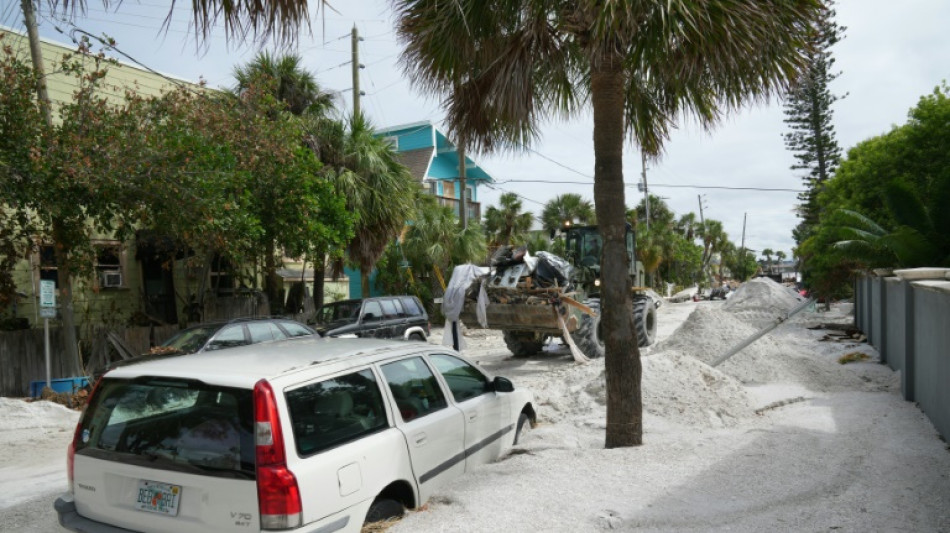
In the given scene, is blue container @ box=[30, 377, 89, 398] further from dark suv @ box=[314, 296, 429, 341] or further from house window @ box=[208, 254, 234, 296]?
house window @ box=[208, 254, 234, 296]

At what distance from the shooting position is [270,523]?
3.44m

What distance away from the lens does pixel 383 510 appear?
4172mm

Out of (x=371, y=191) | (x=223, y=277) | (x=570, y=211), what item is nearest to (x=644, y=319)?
(x=371, y=191)

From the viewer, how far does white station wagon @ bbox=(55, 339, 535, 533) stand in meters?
3.52

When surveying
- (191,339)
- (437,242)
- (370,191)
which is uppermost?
(370,191)

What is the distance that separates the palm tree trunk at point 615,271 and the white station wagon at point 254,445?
2.29m

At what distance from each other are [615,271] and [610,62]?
1970mm

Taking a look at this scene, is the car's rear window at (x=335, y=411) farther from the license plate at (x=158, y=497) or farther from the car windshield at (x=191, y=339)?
the car windshield at (x=191, y=339)

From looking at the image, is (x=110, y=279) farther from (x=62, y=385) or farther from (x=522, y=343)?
(x=522, y=343)

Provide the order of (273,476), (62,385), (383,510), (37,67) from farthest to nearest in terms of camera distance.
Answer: (62,385) < (37,67) < (383,510) < (273,476)

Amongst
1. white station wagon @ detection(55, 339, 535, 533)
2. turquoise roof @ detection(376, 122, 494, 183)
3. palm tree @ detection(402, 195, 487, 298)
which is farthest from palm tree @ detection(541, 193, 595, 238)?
white station wagon @ detection(55, 339, 535, 533)

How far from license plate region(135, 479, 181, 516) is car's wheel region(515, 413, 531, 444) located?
3.41m

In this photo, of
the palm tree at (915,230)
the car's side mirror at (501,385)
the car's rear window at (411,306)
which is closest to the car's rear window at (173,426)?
the car's side mirror at (501,385)

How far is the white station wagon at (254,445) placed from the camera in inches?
138
